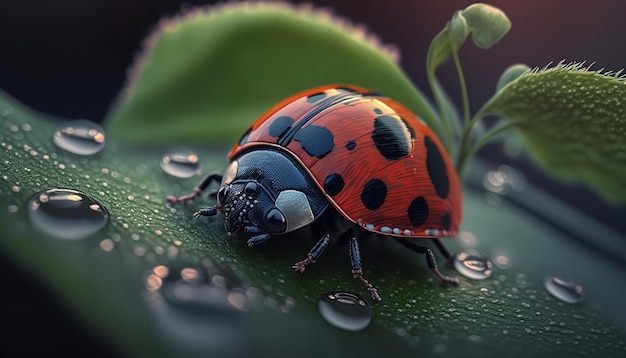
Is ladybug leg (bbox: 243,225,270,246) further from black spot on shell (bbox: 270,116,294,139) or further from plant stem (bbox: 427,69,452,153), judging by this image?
plant stem (bbox: 427,69,452,153)

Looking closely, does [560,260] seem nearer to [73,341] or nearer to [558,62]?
[558,62]

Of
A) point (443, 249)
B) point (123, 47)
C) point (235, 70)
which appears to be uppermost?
point (123, 47)

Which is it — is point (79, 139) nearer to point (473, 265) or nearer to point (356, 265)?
point (356, 265)

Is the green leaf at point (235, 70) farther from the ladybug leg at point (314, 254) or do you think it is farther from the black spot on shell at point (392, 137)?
the ladybug leg at point (314, 254)

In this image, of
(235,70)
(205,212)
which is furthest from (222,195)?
(235,70)

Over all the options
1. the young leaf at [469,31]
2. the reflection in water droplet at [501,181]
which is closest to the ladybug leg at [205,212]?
the young leaf at [469,31]
